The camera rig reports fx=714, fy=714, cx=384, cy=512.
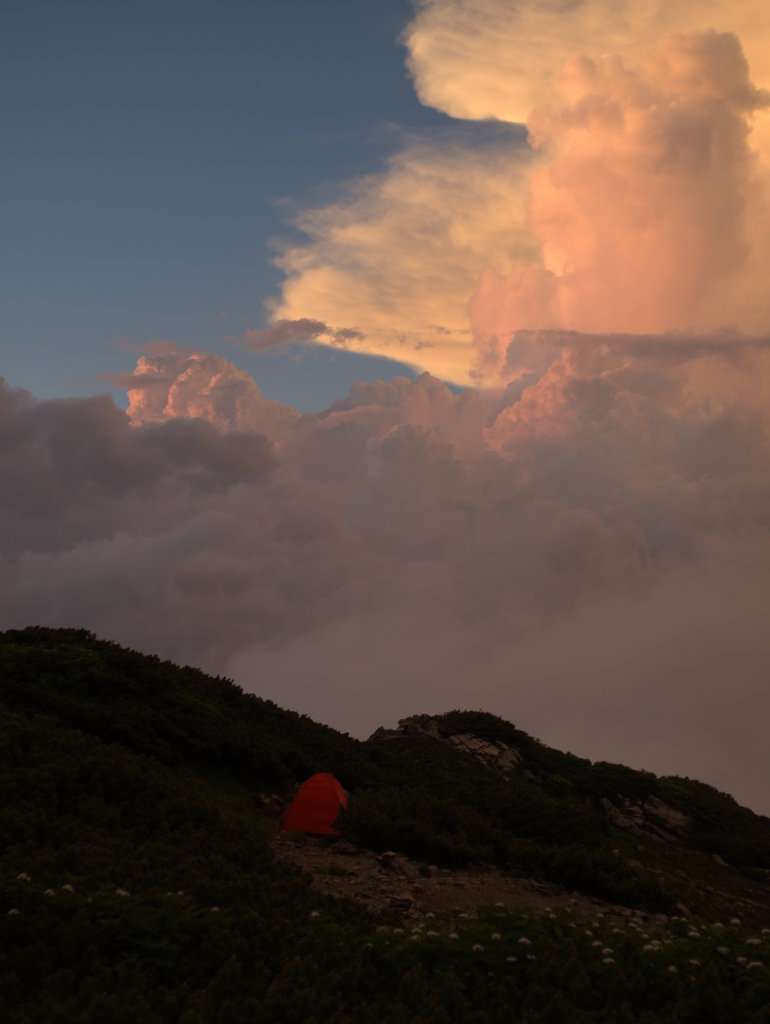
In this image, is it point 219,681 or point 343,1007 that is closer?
point 343,1007

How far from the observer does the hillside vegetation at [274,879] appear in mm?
8727

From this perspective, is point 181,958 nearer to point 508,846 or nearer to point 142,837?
point 142,837

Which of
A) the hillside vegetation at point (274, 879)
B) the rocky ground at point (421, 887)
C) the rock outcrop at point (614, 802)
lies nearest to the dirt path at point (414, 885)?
the rocky ground at point (421, 887)

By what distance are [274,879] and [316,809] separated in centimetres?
651

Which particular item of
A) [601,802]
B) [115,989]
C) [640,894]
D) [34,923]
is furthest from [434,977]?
[601,802]

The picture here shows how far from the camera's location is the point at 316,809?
20.2 metres

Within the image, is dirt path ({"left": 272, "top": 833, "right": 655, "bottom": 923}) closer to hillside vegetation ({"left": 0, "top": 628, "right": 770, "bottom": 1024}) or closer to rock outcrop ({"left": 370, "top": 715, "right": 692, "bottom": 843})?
hillside vegetation ({"left": 0, "top": 628, "right": 770, "bottom": 1024})

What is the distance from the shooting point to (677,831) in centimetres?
2844

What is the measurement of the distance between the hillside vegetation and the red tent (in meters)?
0.66

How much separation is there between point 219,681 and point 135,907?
22081mm

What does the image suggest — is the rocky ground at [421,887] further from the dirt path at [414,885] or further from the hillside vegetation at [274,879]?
the hillside vegetation at [274,879]

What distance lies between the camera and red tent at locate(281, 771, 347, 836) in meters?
19.9

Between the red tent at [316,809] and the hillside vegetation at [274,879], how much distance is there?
0.66 meters

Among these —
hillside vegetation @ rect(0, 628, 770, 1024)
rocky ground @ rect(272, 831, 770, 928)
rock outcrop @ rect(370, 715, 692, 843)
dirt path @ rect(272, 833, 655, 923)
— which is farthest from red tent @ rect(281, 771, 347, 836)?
rock outcrop @ rect(370, 715, 692, 843)
